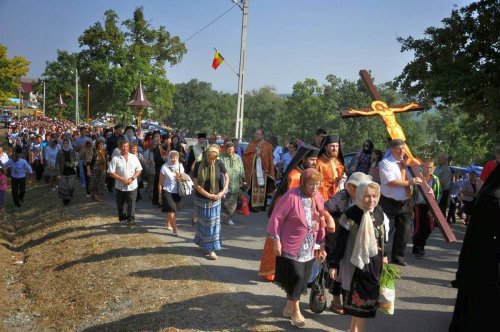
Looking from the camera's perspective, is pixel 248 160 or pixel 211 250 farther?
pixel 248 160

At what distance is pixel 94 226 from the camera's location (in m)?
10.5

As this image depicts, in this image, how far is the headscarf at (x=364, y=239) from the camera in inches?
175

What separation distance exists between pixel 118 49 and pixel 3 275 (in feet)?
96.4

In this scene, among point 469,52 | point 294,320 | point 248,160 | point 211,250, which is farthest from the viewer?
point 248,160

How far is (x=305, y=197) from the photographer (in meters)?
5.11

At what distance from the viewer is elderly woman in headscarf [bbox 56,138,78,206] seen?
13430 mm

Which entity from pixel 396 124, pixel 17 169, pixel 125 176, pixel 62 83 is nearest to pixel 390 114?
pixel 396 124

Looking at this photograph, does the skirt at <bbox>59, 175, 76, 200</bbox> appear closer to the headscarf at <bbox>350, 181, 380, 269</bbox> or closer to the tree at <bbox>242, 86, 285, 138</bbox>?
the headscarf at <bbox>350, 181, 380, 269</bbox>

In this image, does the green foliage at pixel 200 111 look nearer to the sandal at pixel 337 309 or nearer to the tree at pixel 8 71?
the tree at pixel 8 71

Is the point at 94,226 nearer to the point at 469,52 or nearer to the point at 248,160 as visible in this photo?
the point at 248,160

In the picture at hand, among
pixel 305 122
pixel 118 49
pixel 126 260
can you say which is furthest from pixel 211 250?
pixel 305 122

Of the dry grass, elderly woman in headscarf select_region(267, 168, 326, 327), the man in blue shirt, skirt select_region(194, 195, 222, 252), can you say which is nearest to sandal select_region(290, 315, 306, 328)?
elderly woman in headscarf select_region(267, 168, 326, 327)

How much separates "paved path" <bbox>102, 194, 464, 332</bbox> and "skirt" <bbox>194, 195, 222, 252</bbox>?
24 cm

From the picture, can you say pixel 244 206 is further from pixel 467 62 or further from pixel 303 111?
pixel 303 111
